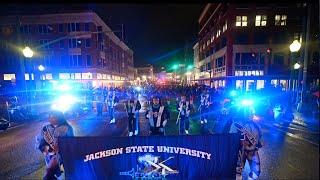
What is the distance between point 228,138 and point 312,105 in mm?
13831

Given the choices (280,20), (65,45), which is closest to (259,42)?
(280,20)

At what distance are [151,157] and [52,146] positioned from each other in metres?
2.43

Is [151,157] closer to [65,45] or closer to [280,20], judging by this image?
[280,20]

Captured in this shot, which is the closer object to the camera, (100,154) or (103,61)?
(100,154)

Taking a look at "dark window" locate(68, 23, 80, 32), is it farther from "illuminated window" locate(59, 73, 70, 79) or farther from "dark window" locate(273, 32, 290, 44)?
"dark window" locate(273, 32, 290, 44)

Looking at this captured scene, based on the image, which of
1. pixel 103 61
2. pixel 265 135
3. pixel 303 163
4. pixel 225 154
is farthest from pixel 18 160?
pixel 103 61

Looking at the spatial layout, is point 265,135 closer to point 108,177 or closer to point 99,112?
point 108,177

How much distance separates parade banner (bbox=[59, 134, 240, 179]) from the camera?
19.4ft

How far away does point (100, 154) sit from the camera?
233 inches

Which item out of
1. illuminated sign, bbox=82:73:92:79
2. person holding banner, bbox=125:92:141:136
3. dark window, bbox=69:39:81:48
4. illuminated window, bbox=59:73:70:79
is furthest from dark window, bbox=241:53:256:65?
illuminated window, bbox=59:73:70:79

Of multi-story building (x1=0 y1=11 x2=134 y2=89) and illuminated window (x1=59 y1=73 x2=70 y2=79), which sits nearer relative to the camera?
multi-story building (x1=0 y1=11 x2=134 y2=89)

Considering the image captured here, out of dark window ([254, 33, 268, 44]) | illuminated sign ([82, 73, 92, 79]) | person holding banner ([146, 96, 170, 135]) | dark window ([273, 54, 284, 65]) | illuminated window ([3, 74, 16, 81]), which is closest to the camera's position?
person holding banner ([146, 96, 170, 135])

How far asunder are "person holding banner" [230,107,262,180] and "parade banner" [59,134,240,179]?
8.0 inches

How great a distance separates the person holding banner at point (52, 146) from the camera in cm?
587
